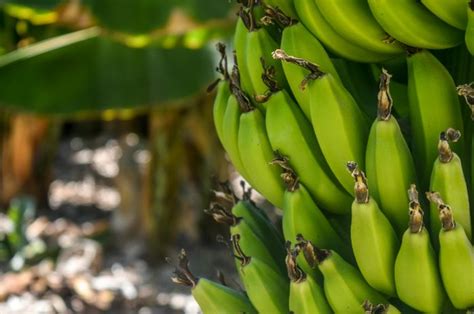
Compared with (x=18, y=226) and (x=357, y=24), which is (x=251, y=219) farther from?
(x=18, y=226)

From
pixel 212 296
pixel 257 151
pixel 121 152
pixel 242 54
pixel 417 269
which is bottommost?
pixel 121 152

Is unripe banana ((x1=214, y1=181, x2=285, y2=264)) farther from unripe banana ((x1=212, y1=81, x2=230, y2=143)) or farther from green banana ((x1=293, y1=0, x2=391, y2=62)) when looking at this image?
green banana ((x1=293, y1=0, x2=391, y2=62))

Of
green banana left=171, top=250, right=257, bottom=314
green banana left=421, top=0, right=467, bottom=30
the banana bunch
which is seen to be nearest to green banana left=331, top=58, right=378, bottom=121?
the banana bunch

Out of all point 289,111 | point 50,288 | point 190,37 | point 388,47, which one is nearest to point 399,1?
point 388,47

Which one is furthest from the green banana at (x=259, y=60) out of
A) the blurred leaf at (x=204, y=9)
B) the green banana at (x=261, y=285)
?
the blurred leaf at (x=204, y=9)

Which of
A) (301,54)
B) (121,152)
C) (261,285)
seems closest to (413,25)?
(301,54)

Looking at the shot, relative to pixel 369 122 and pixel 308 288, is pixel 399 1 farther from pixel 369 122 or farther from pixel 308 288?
pixel 308 288

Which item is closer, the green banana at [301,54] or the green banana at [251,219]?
the green banana at [301,54]

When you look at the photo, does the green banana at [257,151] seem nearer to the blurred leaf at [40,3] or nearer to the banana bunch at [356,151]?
the banana bunch at [356,151]
